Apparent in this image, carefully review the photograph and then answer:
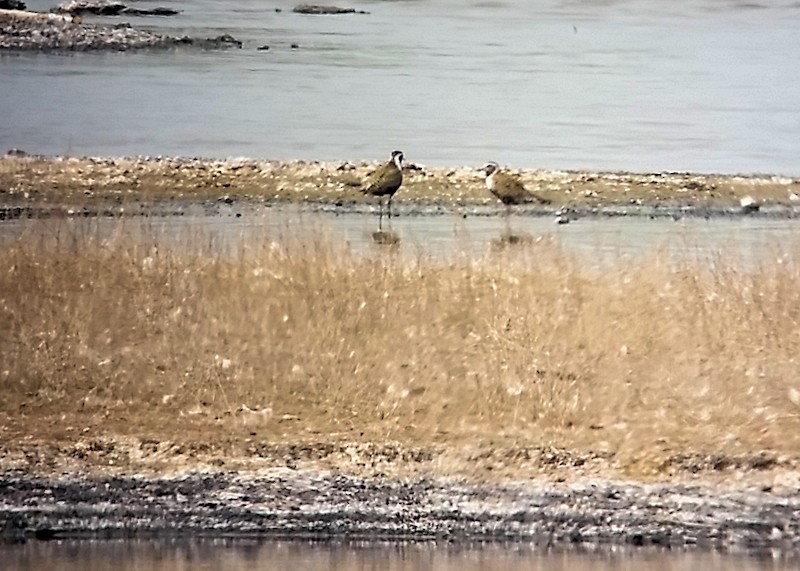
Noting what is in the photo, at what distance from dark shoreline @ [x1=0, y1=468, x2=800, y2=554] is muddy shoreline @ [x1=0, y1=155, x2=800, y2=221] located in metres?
0.89

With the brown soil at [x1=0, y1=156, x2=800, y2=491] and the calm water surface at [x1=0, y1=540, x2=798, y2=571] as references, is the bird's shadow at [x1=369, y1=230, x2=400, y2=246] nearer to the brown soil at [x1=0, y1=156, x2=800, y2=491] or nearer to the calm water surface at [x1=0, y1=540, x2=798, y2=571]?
the brown soil at [x1=0, y1=156, x2=800, y2=491]

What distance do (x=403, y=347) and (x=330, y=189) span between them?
22.7 inches

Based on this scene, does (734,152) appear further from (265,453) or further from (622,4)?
(265,453)

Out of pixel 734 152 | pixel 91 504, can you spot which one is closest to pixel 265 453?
pixel 91 504

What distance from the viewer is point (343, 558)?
4.47 metres

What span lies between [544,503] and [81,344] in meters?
1.62

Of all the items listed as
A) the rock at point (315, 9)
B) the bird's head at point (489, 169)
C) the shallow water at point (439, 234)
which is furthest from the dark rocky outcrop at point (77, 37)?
the bird's head at point (489, 169)

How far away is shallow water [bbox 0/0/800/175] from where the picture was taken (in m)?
4.71

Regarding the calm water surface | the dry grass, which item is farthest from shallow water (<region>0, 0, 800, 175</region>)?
the calm water surface

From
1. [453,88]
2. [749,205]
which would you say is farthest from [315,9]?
[749,205]

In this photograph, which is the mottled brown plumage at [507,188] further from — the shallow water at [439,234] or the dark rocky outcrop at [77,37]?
the dark rocky outcrop at [77,37]

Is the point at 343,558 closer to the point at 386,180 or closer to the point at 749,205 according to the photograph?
the point at 386,180

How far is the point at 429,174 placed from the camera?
471cm

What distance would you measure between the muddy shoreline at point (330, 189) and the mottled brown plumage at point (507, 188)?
0.02 metres
